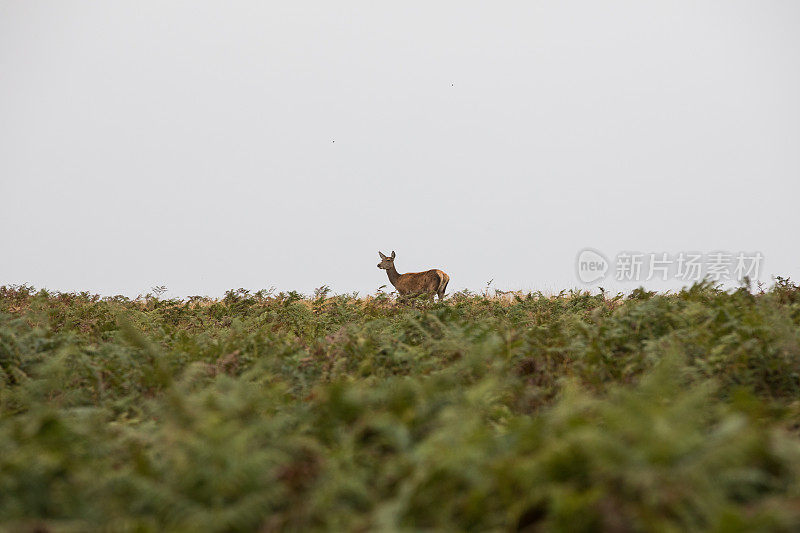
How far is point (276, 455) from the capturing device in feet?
9.12

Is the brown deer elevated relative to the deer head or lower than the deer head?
lower

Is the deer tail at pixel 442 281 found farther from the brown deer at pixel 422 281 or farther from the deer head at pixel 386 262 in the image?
the deer head at pixel 386 262

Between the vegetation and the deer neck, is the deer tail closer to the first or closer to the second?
the deer neck

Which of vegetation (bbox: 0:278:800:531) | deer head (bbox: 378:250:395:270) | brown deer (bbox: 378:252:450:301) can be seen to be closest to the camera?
vegetation (bbox: 0:278:800:531)

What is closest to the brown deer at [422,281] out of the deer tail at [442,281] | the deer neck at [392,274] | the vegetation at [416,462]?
the deer tail at [442,281]

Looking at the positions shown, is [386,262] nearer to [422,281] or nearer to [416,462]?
[422,281]

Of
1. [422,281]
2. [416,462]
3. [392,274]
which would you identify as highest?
[392,274]

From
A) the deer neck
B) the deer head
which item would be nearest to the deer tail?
the deer neck

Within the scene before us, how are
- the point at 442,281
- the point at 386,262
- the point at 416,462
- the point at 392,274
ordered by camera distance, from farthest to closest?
the point at 392,274
the point at 386,262
the point at 442,281
the point at 416,462

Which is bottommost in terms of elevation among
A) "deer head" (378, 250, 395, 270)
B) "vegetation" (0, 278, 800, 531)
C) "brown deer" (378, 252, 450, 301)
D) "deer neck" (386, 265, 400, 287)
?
"vegetation" (0, 278, 800, 531)

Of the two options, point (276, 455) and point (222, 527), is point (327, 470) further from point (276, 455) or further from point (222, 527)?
point (222, 527)

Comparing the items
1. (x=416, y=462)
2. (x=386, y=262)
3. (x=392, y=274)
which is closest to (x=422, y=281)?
(x=392, y=274)

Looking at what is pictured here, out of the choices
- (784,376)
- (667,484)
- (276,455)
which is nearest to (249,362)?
(276,455)

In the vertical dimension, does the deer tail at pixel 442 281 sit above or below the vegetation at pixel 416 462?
above
